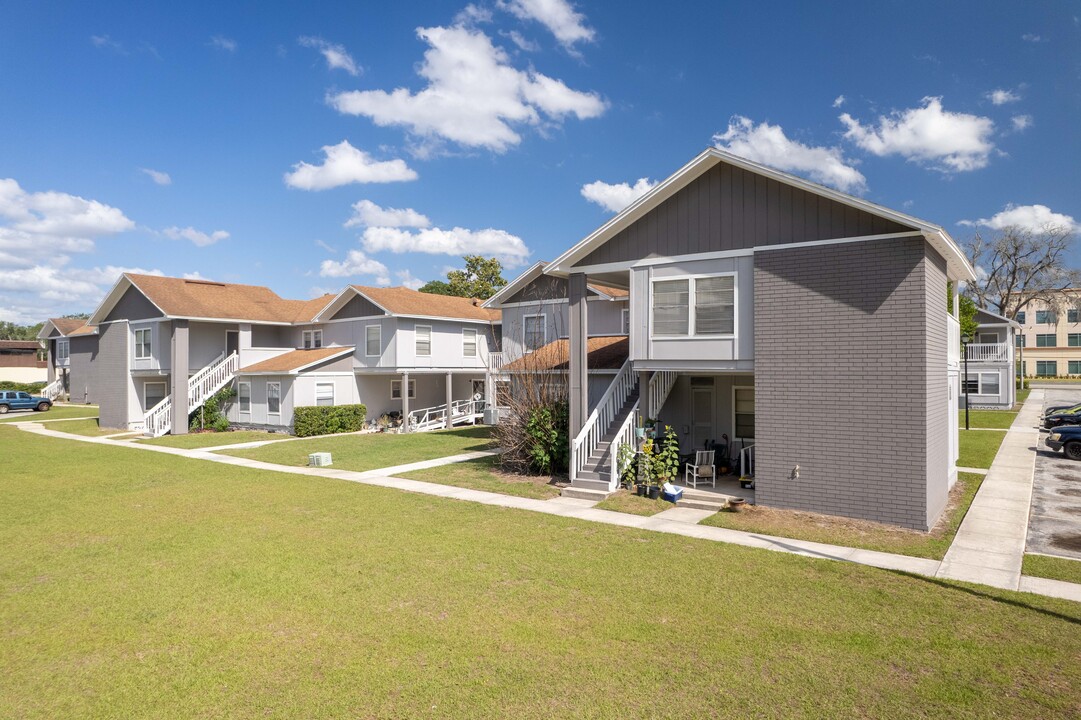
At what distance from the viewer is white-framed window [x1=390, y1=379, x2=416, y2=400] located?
33500 mm

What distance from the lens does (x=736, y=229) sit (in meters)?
13.6

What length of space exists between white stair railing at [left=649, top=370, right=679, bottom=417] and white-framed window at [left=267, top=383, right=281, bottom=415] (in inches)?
775

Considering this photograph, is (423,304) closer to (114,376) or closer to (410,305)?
(410,305)

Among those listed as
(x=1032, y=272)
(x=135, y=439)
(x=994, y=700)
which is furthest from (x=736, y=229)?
(x=1032, y=272)

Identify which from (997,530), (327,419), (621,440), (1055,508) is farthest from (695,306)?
(327,419)

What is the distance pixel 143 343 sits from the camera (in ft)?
103

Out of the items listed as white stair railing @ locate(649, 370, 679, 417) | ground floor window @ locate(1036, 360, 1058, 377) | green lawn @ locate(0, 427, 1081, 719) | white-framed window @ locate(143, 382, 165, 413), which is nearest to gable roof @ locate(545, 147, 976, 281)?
white stair railing @ locate(649, 370, 679, 417)

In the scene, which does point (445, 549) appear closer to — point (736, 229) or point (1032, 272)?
point (736, 229)

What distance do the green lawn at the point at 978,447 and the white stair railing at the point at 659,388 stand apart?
30.6ft

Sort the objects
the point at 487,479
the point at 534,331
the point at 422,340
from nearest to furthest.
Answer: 1. the point at 487,479
2. the point at 534,331
3. the point at 422,340

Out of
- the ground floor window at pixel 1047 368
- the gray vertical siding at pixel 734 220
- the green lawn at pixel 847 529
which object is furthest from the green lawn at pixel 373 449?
the ground floor window at pixel 1047 368

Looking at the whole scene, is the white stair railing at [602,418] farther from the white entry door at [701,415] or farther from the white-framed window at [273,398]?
the white-framed window at [273,398]

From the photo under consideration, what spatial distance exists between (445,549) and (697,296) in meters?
7.72

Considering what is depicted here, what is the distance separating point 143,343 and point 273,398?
25.9 feet
